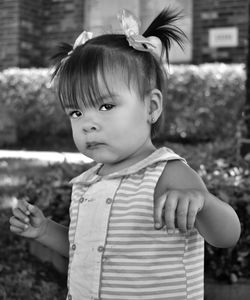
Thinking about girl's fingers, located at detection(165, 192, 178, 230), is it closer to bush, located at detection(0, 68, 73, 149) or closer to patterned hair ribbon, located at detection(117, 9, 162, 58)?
patterned hair ribbon, located at detection(117, 9, 162, 58)

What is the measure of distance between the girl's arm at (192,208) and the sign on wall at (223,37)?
27.9 ft

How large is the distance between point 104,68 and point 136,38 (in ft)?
0.58

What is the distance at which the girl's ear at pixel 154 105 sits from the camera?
2084mm

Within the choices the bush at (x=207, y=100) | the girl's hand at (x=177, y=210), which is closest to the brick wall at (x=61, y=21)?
the bush at (x=207, y=100)

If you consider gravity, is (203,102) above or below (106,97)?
below

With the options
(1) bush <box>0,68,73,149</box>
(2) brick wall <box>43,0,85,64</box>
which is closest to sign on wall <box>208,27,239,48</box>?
(2) brick wall <box>43,0,85,64</box>

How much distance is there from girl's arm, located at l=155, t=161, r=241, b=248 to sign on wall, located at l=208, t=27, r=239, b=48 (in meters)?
8.50

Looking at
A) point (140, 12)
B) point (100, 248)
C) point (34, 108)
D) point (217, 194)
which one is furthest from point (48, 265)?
point (140, 12)

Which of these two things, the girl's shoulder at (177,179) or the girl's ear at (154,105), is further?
the girl's ear at (154,105)

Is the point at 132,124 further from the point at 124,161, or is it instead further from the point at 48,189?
the point at 48,189

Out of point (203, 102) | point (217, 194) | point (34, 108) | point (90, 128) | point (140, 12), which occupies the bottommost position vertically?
point (34, 108)

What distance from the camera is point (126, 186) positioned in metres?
2.01

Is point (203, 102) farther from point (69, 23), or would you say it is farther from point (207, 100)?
point (69, 23)

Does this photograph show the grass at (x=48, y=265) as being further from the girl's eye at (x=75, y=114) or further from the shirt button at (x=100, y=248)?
the girl's eye at (x=75, y=114)
